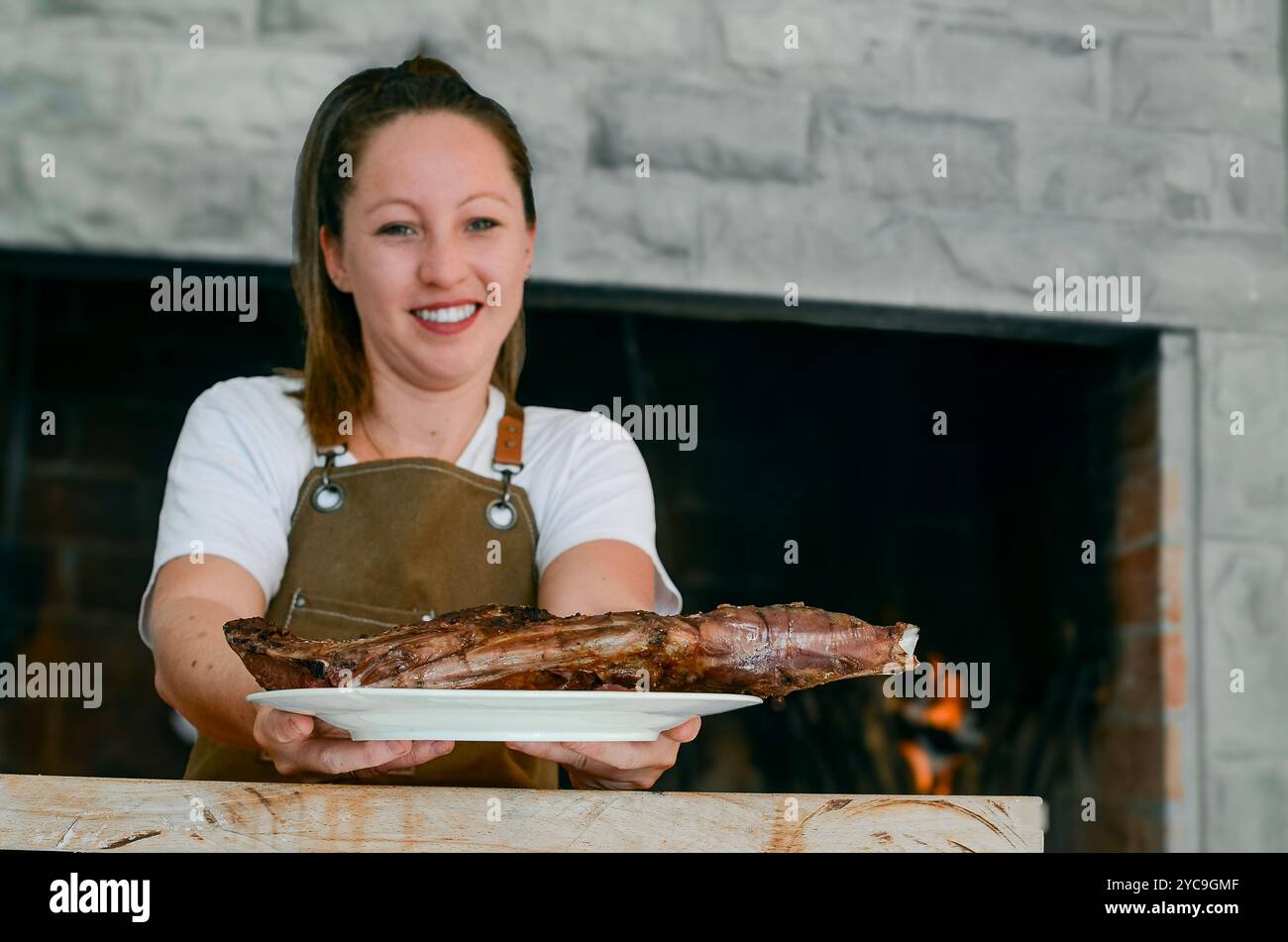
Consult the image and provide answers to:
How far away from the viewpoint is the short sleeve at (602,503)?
157cm

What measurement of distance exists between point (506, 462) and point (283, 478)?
0.26m

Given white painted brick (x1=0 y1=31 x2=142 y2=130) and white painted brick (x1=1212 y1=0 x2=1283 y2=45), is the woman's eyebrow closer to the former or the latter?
white painted brick (x1=0 y1=31 x2=142 y2=130)

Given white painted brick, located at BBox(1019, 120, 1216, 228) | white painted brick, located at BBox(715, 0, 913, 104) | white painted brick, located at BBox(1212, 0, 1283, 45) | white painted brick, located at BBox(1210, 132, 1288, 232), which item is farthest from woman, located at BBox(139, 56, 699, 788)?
white painted brick, located at BBox(1212, 0, 1283, 45)

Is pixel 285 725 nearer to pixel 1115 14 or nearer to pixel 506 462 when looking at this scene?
pixel 506 462

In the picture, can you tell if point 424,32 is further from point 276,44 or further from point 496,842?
point 496,842

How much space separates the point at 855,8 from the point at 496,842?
65.3 inches

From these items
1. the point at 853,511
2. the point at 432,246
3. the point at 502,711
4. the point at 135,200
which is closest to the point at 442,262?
the point at 432,246

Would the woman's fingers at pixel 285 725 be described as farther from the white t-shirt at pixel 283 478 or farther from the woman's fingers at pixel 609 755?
the white t-shirt at pixel 283 478

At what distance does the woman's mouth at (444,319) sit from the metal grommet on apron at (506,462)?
145mm

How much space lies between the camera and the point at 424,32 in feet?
6.88

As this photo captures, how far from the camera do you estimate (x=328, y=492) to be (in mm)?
1610
